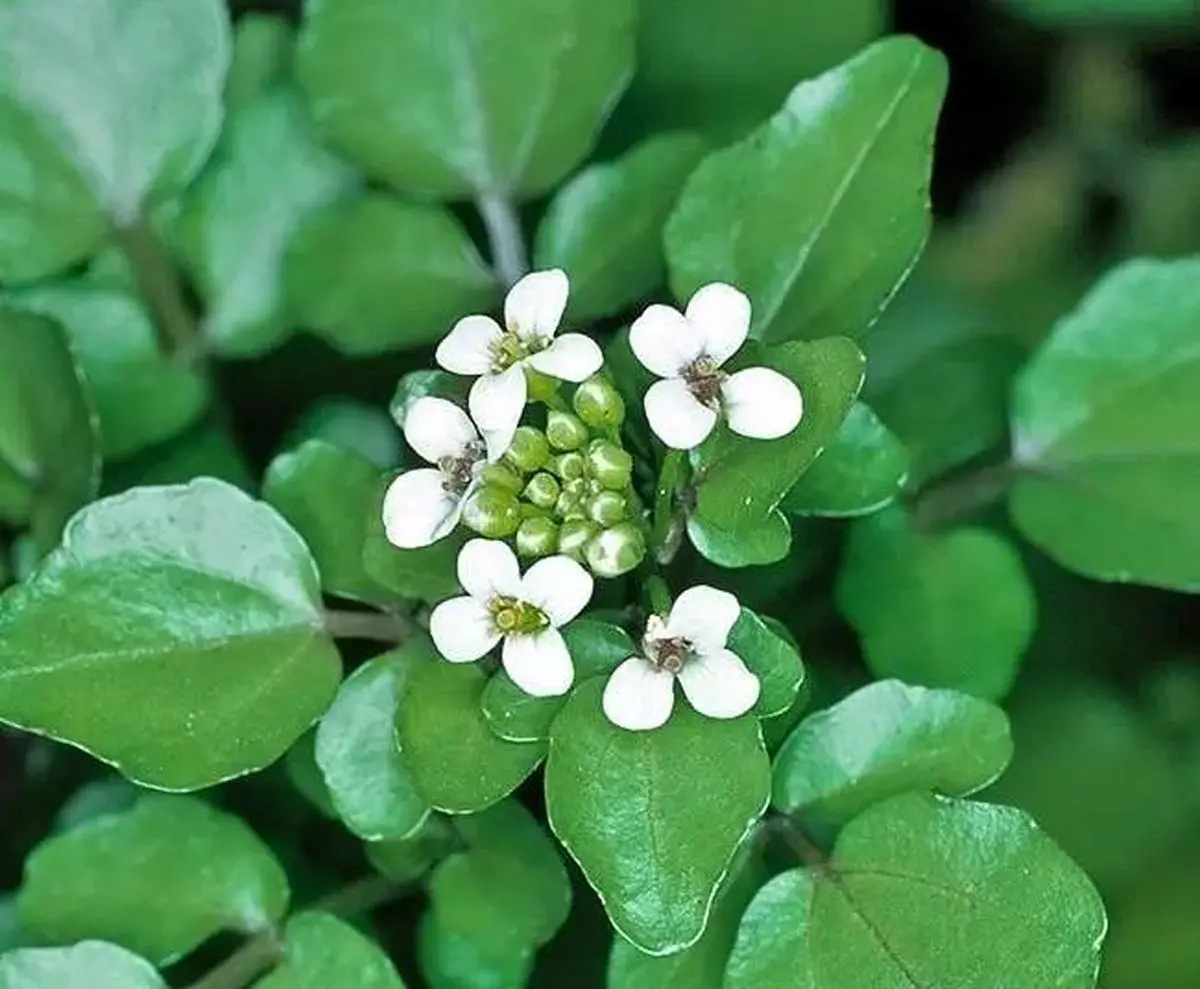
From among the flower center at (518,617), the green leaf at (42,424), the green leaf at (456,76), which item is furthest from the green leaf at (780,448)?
the green leaf at (42,424)

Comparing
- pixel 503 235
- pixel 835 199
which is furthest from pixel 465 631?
pixel 503 235

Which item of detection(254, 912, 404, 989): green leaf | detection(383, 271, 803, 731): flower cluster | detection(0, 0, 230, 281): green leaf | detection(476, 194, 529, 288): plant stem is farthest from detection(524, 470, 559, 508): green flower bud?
detection(0, 0, 230, 281): green leaf

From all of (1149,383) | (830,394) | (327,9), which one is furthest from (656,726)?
(327,9)

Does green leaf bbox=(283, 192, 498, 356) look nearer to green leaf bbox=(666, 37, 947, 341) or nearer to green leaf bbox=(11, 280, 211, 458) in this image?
green leaf bbox=(11, 280, 211, 458)

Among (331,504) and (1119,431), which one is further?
(1119,431)

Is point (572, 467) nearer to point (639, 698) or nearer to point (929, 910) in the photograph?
point (639, 698)

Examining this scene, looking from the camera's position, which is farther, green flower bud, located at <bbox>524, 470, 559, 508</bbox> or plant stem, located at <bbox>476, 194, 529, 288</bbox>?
plant stem, located at <bbox>476, 194, 529, 288</bbox>

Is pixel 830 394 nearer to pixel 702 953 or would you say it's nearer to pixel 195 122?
pixel 702 953
